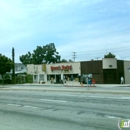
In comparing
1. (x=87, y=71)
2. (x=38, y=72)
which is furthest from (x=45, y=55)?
(x=87, y=71)

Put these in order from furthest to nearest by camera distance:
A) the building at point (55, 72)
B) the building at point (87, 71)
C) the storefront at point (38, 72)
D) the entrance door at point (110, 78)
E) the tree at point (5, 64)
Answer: the storefront at point (38, 72) → the tree at point (5, 64) → the building at point (55, 72) → the building at point (87, 71) → the entrance door at point (110, 78)

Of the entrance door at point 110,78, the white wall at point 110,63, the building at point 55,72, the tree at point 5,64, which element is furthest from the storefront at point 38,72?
the white wall at point 110,63

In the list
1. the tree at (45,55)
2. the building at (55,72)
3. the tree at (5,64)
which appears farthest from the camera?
the tree at (45,55)

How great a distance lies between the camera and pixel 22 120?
10062 millimetres

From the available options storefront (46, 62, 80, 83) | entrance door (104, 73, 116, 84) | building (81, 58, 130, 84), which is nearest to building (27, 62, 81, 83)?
storefront (46, 62, 80, 83)

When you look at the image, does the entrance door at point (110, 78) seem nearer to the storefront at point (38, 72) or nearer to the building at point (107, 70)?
the building at point (107, 70)

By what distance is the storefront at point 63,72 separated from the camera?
57250 mm

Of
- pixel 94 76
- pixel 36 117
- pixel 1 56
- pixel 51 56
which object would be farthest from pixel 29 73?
pixel 36 117

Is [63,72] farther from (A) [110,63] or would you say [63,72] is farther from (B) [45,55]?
(B) [45,55]

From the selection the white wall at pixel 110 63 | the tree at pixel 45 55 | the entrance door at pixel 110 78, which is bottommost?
the entrance door at pixel 110 78

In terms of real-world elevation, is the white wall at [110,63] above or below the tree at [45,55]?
below

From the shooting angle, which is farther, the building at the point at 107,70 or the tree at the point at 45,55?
the tree at the point at 45,55

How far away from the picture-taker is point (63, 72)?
5950 cm

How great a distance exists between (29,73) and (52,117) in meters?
57.0
